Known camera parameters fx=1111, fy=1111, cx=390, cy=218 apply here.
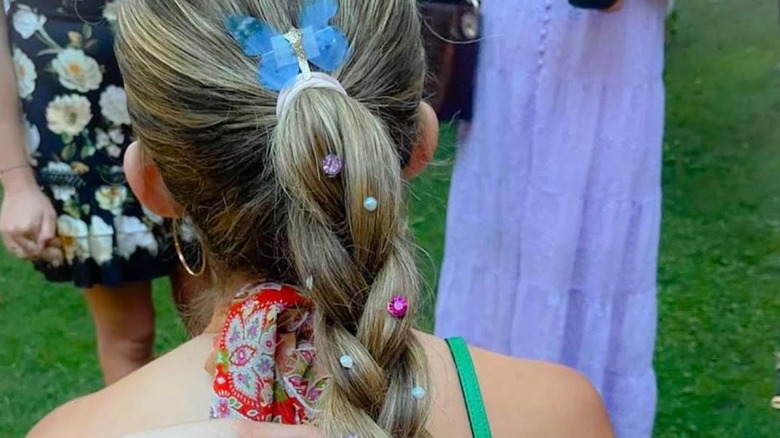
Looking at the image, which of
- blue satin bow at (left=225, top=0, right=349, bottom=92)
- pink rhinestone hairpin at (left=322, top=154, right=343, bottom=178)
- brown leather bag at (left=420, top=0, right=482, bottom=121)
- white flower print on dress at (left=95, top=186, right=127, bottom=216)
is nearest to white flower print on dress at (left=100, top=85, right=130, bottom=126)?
white flower print on dress at (left=95, top=186, right=127, bottom=216)

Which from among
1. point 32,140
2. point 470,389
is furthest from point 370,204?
point 32,140

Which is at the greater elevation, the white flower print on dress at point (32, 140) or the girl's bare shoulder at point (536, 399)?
the white flower print on dress at point (32, 140)

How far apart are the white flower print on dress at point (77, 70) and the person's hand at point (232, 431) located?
1303 millimetres

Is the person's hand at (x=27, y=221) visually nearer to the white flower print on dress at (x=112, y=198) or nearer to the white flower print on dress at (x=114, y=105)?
the white flower print on dress at (x=112, y=198)

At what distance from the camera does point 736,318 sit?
3771mm

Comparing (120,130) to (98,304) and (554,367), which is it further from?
(554,367)

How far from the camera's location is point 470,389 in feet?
4.20

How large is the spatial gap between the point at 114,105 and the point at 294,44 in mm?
1183

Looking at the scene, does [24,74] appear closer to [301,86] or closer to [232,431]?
[301,86]

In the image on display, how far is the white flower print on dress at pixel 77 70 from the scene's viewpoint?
2160 mm

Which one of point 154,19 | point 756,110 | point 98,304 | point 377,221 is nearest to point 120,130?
point 98,304

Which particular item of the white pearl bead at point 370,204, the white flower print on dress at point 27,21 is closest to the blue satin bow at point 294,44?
the white pearl bead at point 370,204

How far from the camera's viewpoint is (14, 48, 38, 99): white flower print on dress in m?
2.18

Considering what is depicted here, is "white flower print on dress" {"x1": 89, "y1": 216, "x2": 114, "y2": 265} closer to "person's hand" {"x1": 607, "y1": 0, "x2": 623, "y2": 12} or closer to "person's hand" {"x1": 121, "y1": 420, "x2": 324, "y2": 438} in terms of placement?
"person's hand" {"x1": 607, "y1": 0, "x2": 623, "y2": 12}
